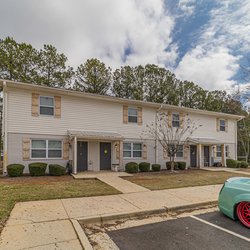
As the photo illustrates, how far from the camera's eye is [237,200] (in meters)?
4.87

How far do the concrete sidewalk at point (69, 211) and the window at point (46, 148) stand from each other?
705 centimetres

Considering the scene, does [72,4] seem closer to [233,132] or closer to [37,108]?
[37,108]

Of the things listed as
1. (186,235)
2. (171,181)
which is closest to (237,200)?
(186,235)

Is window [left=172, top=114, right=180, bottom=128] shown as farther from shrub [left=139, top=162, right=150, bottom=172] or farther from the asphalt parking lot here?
the asphalt parking lot

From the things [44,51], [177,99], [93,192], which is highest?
[44,51]

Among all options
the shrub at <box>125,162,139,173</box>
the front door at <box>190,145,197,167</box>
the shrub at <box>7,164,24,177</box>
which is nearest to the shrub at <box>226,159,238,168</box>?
the front door at <box>190,145,197,167</box>

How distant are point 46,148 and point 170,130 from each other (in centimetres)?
→ 966

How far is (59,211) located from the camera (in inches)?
211

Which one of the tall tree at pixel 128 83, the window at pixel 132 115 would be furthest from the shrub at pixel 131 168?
the tall tree at pixel 128 83

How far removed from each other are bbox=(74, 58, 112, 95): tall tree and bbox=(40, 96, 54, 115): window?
428 inches

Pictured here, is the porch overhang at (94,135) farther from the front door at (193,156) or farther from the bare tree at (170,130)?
the front door at (193,156)

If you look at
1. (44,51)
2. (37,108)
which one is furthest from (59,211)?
(44,51)

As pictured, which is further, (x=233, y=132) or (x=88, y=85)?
(x=88, y=85)

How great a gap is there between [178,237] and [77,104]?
11.2 metres
